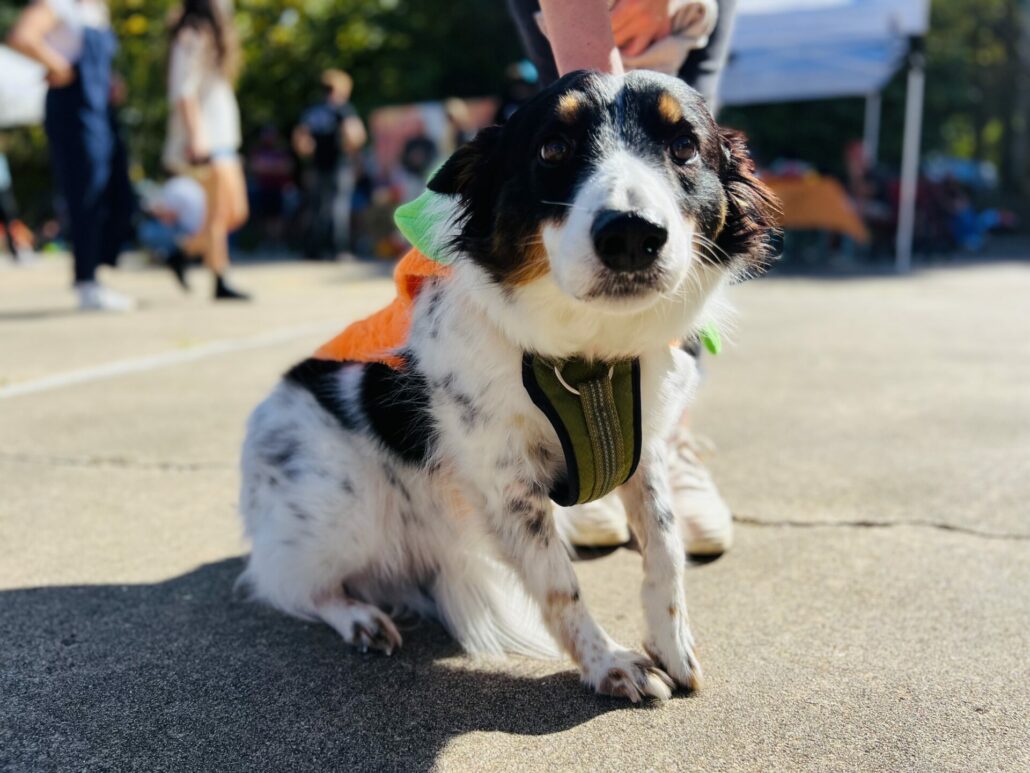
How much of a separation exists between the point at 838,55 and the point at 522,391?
44.2ft

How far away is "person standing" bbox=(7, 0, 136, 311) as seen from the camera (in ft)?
21.4

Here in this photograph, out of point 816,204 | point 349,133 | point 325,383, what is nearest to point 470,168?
point 325,383

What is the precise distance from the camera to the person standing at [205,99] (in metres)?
7.19

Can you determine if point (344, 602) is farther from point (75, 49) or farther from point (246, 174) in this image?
point (246, 174)

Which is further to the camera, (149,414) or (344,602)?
(149,414)

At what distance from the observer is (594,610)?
8.13 ft

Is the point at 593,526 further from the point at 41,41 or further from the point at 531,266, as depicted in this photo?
the point at 41,41

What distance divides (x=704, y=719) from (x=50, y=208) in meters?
22.6

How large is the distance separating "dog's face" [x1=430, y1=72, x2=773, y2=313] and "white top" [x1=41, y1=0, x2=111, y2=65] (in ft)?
18.6

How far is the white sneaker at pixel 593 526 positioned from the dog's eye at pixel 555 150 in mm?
1157

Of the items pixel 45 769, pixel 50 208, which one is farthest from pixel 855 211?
pixel 50 208

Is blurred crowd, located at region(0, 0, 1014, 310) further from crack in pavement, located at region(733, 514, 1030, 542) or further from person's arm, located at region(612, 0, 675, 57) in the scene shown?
crack in pavement, located at region(733, 514, 1030, 542)

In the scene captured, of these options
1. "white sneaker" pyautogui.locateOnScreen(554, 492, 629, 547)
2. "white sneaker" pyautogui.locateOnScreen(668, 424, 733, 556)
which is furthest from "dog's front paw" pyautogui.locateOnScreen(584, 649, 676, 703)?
"white sneaker" pyautogui.locateOnScreen(554, 492, 629, 547)

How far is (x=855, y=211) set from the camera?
14531 millimetres
